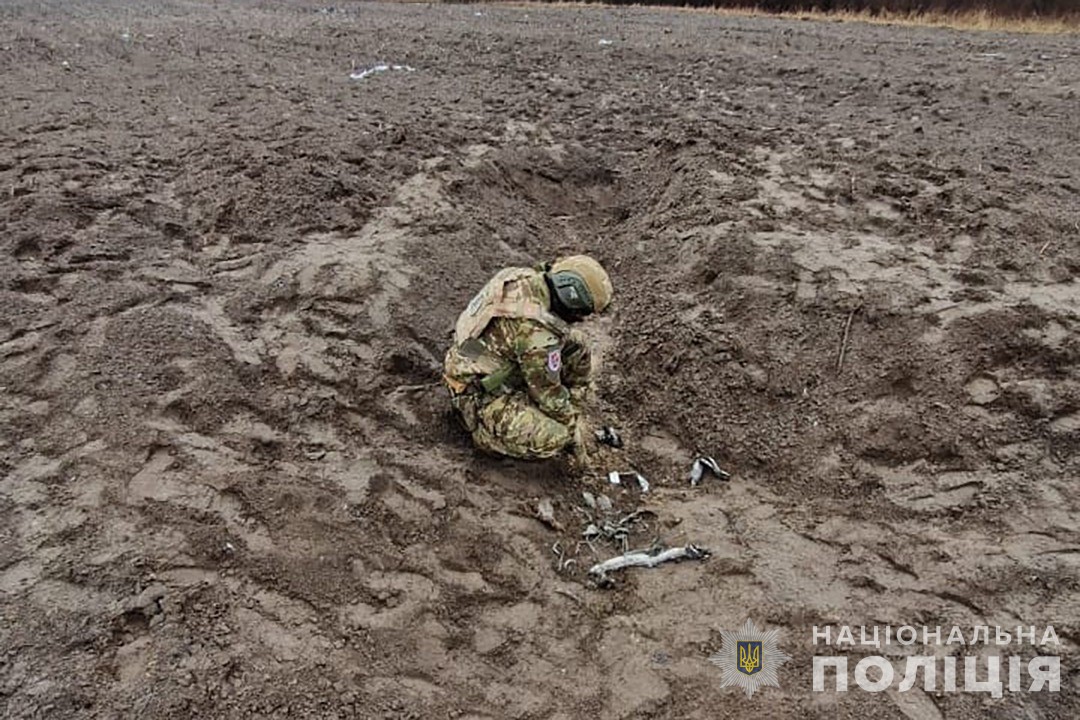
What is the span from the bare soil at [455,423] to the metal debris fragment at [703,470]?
0.19 ft

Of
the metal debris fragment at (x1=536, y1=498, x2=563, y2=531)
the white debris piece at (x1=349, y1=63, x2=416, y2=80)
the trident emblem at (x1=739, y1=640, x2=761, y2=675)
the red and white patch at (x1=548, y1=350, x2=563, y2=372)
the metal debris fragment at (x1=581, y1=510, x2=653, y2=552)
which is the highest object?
the white debris piece at (x1=349, y1=63, x2=416, y2=80)

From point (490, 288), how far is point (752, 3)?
1568 centimetres

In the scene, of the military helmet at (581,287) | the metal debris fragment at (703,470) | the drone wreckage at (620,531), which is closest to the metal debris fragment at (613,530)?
the drone wreckage at (620,531)

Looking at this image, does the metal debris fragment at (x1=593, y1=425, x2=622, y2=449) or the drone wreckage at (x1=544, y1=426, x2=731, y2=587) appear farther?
the metal debris fragment at (x1=593, y1=425, x2=622, y2=449)

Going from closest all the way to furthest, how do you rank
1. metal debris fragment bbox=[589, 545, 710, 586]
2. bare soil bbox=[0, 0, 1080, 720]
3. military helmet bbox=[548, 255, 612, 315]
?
bare soil bbox=[0, 0, 1080, 720], metal debris fragment bbox=[589, 545, 710, 586], military helmet bbox=[548, 255, 612, 315]

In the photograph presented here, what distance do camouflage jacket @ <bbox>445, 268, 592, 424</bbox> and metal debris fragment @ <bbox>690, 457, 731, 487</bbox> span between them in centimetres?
67

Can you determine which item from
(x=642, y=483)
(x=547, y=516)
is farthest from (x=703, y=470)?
(x=547, y=516)

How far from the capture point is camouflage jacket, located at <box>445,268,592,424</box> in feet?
11.7

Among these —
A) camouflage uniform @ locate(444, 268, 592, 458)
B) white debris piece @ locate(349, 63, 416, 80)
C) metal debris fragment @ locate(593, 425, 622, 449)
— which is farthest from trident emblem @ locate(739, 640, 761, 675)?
white debris piece @ locate(349, 63, 416, 80)

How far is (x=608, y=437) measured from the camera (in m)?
4.14

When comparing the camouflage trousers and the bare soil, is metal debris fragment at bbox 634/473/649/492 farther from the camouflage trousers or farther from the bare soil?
the camouflage trousers

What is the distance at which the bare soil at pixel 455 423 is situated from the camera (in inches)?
105

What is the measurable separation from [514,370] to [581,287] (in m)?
0.53

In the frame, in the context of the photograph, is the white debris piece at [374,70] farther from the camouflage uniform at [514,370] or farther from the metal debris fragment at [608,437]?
the metal debris fragment at [608,437]
